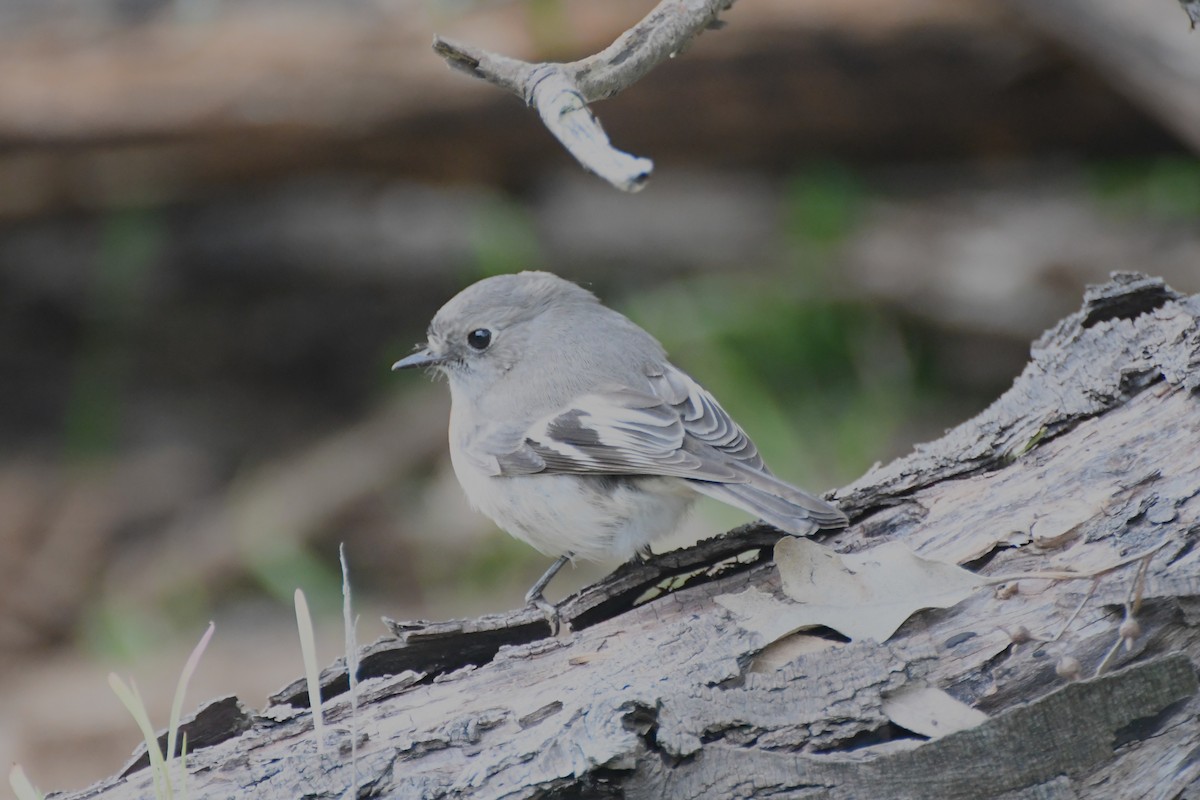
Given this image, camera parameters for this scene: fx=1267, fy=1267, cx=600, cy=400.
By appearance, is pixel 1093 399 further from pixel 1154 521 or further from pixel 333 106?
pixel 333 106

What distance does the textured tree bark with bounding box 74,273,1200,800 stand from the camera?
7.34ft

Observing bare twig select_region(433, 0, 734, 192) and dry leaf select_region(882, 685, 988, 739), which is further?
dry leaf select_region(882, 685, 988, 739)

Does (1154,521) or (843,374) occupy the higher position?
(843,374)

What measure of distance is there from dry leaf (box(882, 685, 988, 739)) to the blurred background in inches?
123

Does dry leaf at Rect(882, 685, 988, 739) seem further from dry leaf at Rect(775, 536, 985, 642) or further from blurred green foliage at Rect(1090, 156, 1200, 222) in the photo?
blurred green foliage at Rect(1090, 156, 1200, 222)

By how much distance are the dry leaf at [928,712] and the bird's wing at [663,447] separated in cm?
45

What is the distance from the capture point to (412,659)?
283 cm

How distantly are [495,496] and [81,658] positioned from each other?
3.22m

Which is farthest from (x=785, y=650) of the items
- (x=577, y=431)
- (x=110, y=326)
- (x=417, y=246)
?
(x=110, y=326)

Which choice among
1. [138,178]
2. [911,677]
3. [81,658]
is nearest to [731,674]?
[911,677]

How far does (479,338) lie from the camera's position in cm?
384

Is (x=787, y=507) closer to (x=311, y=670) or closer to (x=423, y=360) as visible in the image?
(x=311, y=670)

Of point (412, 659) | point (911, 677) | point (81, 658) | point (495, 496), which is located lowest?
point (911, 677)

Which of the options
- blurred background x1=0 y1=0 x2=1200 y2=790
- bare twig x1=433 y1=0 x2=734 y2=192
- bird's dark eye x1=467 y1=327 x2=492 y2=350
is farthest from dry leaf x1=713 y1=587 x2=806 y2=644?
blurred background x1=0 y1=0 x2=1200 y2=790
